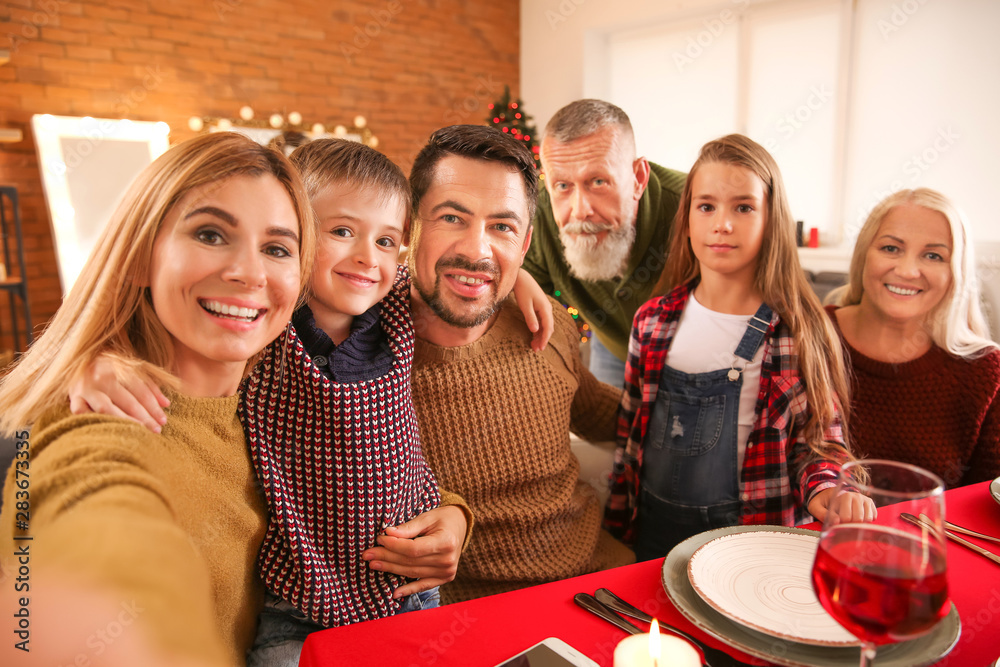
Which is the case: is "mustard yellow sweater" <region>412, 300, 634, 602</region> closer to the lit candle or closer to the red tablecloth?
the red tablecloth

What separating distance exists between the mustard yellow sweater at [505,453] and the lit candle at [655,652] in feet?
2.47

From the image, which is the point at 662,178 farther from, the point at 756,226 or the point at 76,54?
the point at 76,54

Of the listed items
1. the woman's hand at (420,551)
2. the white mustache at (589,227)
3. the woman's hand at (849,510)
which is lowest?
the woman's hand at (420,551)

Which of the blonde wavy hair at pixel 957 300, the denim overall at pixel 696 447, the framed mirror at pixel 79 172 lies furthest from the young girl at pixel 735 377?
the framed mirror at pixel 79 172

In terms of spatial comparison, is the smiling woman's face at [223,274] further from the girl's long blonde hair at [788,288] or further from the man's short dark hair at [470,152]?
the girl's long blonde hair at [788,288]

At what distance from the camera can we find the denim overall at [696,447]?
65.2 inches

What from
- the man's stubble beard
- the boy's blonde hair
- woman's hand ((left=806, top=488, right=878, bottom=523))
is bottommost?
woman's hand ((left=806, top=488, right=878, bottom=523))

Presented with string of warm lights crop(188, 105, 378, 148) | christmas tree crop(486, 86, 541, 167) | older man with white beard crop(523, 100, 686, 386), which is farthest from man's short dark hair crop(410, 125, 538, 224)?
christmas tree crop(486, 86, 541, 167)

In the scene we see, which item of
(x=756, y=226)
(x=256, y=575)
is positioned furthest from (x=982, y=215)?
(x=256, y=575)

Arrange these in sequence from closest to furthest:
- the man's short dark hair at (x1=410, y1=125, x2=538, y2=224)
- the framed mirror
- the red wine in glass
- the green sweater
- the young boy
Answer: the red wine in glass
the young boy
the man's short dark hair at (x1=410, y1=125, x2=538, y2=224)
the green sweater
the framed mirror

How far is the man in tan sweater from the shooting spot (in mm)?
1480

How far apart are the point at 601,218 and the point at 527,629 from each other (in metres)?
1.74

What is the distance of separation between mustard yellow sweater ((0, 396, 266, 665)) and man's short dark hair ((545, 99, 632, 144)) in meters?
1.61

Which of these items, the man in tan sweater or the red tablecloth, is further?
the man in tan sweater
